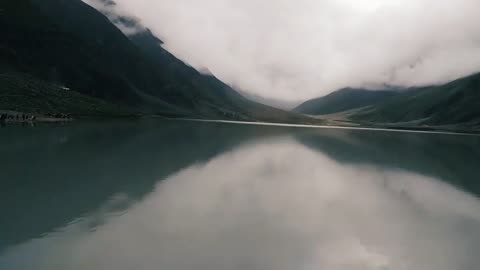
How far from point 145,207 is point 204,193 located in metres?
5.69

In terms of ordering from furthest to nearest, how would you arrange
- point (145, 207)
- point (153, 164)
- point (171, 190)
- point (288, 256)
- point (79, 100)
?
point (79, 100) → point (153, 164) → point (171, 190) → point (145, 207) → point (288, 256)

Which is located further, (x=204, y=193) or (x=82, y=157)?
(x=82, y=157)

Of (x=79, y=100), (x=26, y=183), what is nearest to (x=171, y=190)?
(x=26, y=183)

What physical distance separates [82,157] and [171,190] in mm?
14726

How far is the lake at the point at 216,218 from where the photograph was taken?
45.3ft

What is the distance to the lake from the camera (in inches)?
543

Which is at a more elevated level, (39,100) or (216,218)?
(39,100)

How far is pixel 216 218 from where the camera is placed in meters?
19.3

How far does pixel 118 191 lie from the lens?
23.4m

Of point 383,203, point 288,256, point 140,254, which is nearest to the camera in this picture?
point 140,254

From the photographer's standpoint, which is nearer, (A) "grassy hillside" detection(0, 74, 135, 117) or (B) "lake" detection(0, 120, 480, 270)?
(B) "lake" detection(0, 120, 480, 270)

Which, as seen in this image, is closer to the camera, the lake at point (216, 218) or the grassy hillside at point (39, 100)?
the lake at point (216, 218)

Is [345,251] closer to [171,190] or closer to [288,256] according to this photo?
[288,256]

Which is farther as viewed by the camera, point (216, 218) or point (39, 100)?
point (39, 100)
